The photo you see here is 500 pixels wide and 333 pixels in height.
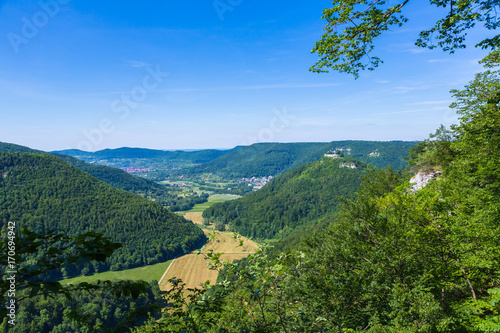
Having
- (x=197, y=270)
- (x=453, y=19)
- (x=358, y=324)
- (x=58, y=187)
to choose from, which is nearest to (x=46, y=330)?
(x=197, y=270)

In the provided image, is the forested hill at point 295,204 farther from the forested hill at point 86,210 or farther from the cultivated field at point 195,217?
the forested hill at point 86,210

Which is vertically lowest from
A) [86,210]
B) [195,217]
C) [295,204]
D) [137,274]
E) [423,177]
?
[137,274]

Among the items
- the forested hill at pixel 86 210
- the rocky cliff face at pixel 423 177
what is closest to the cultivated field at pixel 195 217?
the forested hill at pixel 86 210

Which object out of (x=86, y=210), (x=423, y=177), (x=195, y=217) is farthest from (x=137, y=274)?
(x=423, y=177)

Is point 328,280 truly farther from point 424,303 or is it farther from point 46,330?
point 46,330

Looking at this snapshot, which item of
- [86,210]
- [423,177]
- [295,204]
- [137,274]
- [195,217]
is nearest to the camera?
[423,177]

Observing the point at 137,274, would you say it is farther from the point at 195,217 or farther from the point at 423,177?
the point at 423,177

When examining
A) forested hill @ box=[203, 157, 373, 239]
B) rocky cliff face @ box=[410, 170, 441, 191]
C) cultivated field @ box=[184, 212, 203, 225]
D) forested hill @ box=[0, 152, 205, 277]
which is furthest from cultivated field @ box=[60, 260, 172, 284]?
rocky cliff face @ box=[410, 170, 441, 191]
